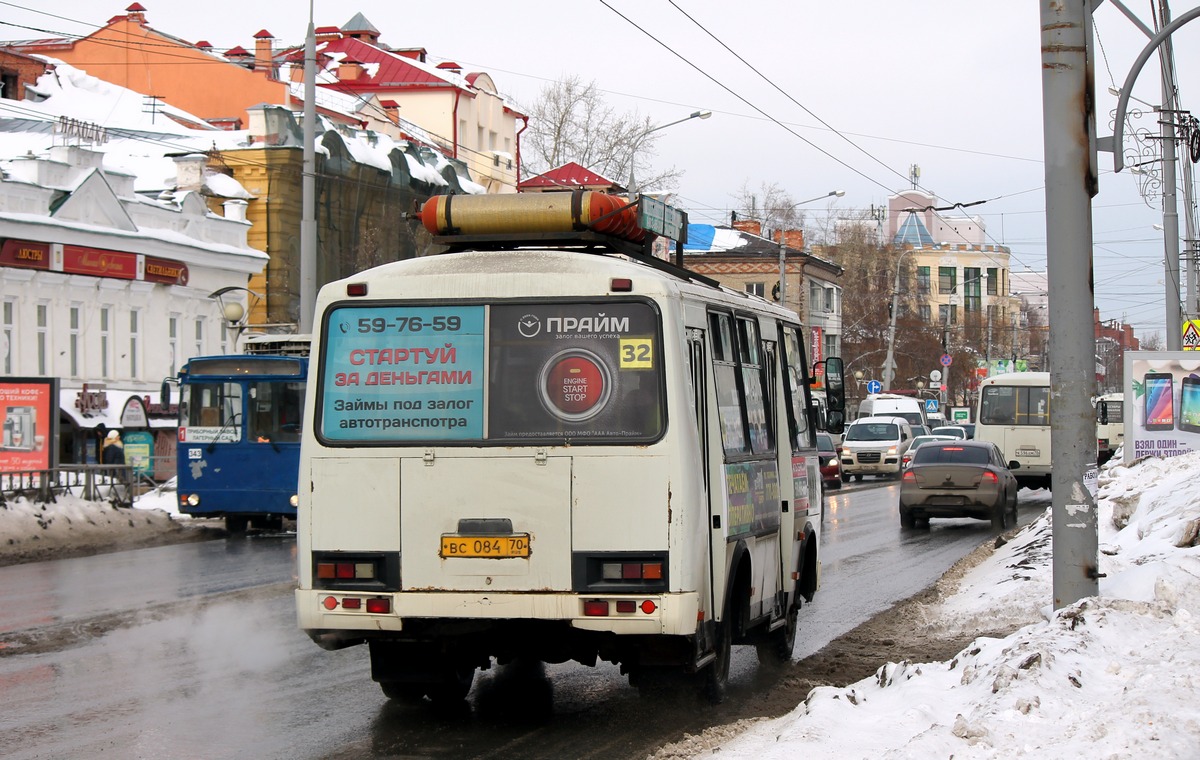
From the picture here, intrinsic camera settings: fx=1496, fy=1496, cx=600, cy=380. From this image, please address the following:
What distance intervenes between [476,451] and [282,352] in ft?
61.8

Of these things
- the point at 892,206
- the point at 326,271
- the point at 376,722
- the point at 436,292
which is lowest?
the point at 376,722

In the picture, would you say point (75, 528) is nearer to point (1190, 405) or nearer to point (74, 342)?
point (74, 342)

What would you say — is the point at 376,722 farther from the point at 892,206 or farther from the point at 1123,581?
the point at 892,206

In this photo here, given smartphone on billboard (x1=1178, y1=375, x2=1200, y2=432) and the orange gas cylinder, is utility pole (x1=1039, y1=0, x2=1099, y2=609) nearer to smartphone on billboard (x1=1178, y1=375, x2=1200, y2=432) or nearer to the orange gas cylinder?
the orange gas cylinder

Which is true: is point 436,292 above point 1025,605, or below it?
above

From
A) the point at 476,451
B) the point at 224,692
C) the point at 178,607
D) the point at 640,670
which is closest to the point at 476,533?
the point at 476,451

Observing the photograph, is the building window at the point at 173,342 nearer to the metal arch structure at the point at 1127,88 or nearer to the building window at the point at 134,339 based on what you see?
the building window at the point at 134,339

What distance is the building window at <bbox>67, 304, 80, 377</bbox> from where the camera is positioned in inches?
1475

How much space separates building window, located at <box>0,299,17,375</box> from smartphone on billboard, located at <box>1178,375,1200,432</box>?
25525 millimetres

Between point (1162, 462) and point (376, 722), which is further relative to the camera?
point (1162, 462)

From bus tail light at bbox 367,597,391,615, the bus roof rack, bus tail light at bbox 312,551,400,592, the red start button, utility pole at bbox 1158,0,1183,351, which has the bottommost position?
bus tail light at bbox 367,597,391,615

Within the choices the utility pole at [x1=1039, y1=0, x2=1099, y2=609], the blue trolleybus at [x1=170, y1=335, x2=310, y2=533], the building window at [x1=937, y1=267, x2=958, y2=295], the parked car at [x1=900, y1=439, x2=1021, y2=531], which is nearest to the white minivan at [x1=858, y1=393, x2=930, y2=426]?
the parked car at [x1=900, y1=439, x2=1021, y2=531]

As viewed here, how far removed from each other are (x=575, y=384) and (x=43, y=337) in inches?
Answer: 1233

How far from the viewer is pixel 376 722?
337 inches
